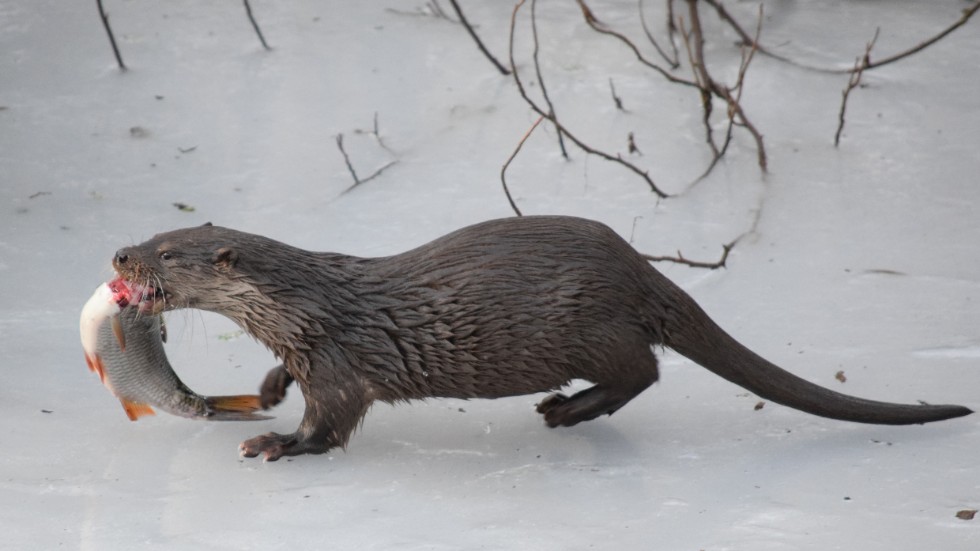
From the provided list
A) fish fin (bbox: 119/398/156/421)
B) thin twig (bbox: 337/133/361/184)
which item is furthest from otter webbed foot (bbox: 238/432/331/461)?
thin twig (bbox: 337/133/361/184)

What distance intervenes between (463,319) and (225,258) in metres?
0.50

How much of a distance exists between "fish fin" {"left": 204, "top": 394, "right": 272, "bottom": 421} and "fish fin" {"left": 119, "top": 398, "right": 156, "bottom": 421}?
0.41ft

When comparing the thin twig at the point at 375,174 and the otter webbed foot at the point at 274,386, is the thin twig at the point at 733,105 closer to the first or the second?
the thin twig at the point at 375,174

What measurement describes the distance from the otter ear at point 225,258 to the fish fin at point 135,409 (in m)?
0.38

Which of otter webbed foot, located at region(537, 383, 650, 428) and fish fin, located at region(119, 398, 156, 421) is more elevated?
otter webbed foot, located at region(537, 383, 650, 428)

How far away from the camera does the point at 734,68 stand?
14.0 ft

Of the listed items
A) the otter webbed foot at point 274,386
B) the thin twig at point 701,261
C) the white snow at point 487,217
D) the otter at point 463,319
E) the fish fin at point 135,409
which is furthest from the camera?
the thin twig at point 701,261

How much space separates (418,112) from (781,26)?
4.48 ft

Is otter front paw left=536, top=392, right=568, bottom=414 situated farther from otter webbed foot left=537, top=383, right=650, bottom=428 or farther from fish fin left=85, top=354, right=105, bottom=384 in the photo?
fish fin left=85, top=354, right=105, bottom=384

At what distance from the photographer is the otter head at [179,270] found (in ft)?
8.37

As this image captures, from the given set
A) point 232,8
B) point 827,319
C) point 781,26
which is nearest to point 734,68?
point 781,26

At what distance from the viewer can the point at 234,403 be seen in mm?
2744

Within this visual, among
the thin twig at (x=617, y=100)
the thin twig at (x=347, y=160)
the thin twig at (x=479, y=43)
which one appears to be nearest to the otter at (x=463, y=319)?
the thin twig at (x=347, y=160)

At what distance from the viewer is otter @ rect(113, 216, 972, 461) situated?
8.33 feet
